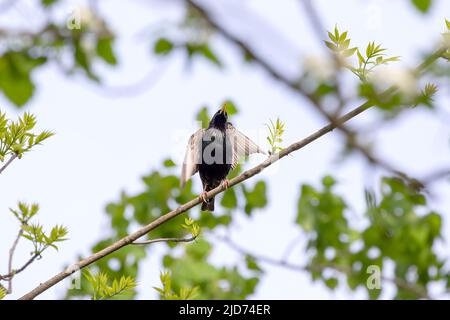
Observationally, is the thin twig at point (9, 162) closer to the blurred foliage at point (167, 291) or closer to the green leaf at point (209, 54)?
the blurred foliage at point (167, 291)

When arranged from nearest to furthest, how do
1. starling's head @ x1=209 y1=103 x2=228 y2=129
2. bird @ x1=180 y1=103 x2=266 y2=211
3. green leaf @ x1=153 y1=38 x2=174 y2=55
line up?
green leaf @ x1=153 y1=38 x2=174 y2=55 → bird @ x1=180 y1=103 x2=266 y2=211 → starling's head @ x1=209 y1=103 x2=228 y2=129

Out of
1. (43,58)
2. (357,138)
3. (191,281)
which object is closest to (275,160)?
(43,58)

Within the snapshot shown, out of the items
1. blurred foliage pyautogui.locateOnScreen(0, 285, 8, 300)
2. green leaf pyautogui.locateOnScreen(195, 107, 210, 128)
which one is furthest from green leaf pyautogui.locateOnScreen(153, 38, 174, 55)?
green leaf pyautogui.locateOnScreen(195, 107, 210, 128)

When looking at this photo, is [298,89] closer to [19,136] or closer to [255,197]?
[19,136]

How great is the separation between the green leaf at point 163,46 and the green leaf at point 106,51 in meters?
0.29

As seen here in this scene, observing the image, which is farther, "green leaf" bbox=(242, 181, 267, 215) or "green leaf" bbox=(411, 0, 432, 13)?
"green leaf" bbox=(242, 181, 267, 215)

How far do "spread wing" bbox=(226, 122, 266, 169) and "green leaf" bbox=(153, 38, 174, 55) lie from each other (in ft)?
3.11

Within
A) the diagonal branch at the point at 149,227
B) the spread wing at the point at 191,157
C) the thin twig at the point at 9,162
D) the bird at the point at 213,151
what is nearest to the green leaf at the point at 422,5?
the diagonal branch at the point at 149,227

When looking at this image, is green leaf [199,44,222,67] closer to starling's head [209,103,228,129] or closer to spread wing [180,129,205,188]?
spread wing [180,129,205,188]

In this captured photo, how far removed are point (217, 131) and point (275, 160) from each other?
3442mm

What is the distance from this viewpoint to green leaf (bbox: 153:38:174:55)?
4555 mm

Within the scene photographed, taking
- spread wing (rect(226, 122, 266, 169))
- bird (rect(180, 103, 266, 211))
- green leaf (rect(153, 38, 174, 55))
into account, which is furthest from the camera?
bird (rect(180, 103, 266, 211))

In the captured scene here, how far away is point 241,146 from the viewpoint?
5.36 m
